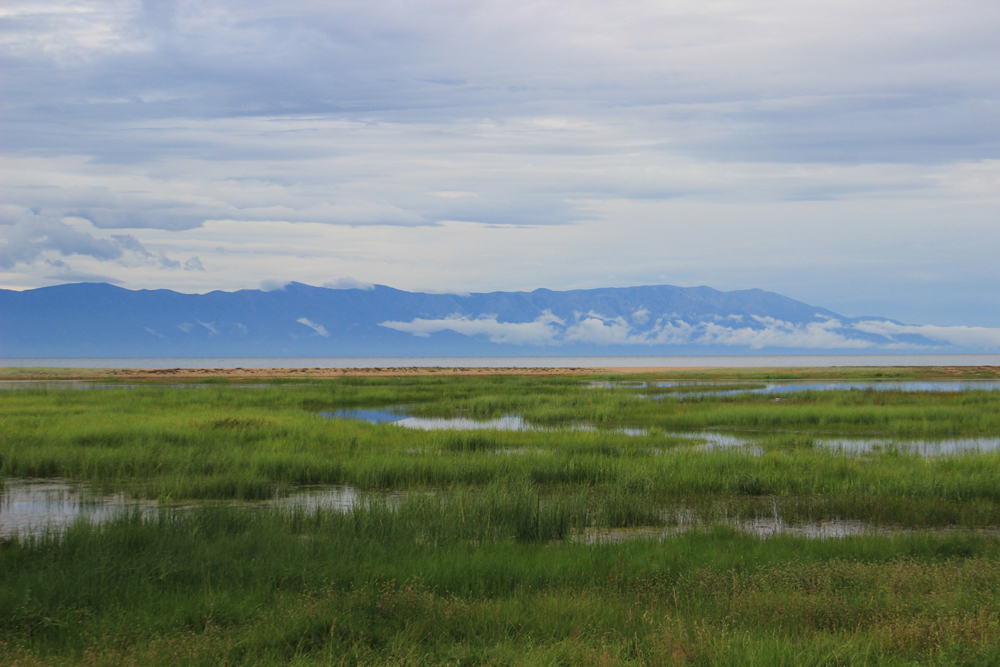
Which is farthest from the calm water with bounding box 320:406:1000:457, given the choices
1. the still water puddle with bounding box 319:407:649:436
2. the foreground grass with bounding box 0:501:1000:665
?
the foreground grass with bounding box 0:501:1000:665

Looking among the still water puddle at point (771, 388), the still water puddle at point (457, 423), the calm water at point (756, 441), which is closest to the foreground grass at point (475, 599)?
the calm water at point (756, 441)

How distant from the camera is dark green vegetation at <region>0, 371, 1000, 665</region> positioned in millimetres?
6387

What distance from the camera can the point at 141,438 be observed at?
74.1 feet

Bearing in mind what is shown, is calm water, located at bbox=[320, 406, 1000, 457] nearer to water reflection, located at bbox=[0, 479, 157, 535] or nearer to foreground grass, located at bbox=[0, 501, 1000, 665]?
water reflection, located at bbox=[0, 479, 157, 535]

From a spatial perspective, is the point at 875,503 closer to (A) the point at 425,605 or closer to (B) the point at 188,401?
(A) the point at 425,605

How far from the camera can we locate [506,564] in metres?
9.11

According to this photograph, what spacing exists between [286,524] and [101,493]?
6970 millimetres

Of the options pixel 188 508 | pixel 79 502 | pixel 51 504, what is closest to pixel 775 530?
pixel 188 508

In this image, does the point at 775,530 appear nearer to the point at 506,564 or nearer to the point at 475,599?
the point at 506,564

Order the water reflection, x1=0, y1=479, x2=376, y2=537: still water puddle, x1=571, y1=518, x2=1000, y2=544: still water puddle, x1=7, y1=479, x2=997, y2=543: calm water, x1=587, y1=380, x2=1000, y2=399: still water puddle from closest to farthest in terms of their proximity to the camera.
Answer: x1=571, y1=518, x2=1000, y2=544: still water puddle < x1=7, y1=479, x2=997, y2=543: calm water < the water reflection < x1=0, y1=479, x2=376, y2=537: still water puddle < x1=587, y1=380, x2=1000, y2=399: still water puddle

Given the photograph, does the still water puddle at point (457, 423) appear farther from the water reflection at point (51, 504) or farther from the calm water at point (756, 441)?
the water reflection at point (51, 504)

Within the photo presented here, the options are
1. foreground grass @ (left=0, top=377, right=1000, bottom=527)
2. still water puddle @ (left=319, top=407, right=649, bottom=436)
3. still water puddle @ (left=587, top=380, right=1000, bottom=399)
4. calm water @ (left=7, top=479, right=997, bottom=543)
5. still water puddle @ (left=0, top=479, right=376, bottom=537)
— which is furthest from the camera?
still water puddle @ (left=587, top=380, right=1000, bottom=399)

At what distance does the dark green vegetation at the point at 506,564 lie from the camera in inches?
251

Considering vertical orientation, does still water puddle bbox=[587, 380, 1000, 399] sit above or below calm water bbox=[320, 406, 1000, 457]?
below
